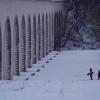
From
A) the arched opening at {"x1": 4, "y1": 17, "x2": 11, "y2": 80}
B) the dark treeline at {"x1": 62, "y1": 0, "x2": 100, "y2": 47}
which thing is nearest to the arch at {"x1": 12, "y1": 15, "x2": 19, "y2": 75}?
the arched opening at {"x1": 4, "y1": 17, "x2": 11, "y2": 80}

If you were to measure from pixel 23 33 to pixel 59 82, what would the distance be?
1213 centimetres

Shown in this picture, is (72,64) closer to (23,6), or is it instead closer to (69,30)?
(23,6)

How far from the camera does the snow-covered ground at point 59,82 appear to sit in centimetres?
1312

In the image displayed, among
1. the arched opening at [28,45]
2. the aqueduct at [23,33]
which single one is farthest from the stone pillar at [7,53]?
the arched opening at [28,45]

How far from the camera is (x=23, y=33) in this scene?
29.2m

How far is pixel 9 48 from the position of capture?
24.0 metres

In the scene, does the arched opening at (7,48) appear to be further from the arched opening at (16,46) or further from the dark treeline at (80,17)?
the dark treeline at (80,17)

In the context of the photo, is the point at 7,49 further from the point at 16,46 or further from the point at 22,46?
the point at 22,46

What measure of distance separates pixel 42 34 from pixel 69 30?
49.9ft

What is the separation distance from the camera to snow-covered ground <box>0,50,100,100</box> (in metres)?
13.1

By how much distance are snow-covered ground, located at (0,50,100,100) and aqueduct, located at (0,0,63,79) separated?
2.68 ft

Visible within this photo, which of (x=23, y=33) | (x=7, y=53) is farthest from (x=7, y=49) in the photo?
(x=23, y=33)

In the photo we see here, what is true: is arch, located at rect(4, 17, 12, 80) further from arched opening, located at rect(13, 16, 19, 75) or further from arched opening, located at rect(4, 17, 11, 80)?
arched opening, located at rect(13, 16, 19, 75)

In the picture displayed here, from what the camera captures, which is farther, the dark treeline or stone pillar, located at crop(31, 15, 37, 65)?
the dark treeline
